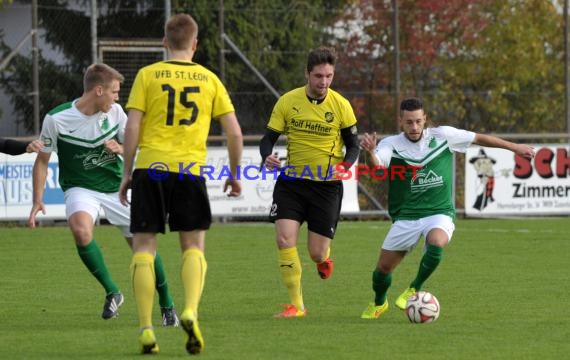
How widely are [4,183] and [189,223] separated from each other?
1070 centimetres

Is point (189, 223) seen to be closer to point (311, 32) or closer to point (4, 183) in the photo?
point (4, 183)

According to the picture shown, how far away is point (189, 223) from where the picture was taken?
7.02m

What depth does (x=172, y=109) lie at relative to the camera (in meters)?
6.98

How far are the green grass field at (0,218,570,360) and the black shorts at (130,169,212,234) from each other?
2.39 ft

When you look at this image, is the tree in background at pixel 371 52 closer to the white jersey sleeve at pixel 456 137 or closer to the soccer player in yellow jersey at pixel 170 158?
the white jersey sleeve at pixel 456 137

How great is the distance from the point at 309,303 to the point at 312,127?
145 cm

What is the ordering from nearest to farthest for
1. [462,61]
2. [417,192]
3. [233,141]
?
1. [233,141]
2. [417,192]
3. [462,61]

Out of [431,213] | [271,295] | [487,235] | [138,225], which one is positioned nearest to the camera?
[138,225]

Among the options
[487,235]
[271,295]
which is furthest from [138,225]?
[487,235]

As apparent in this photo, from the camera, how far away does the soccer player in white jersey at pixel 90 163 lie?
8.82 m

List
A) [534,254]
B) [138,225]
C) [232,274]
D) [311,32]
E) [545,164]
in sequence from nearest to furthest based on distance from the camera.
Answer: [138,225] → [232,274] → [534,254] → [545,164] → [311,32]

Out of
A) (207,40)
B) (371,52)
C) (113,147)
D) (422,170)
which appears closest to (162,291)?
(113,147)

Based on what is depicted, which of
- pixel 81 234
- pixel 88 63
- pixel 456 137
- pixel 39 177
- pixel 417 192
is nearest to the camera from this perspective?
pixel 81 234

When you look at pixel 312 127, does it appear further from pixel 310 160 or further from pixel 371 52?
pixel 371 52
